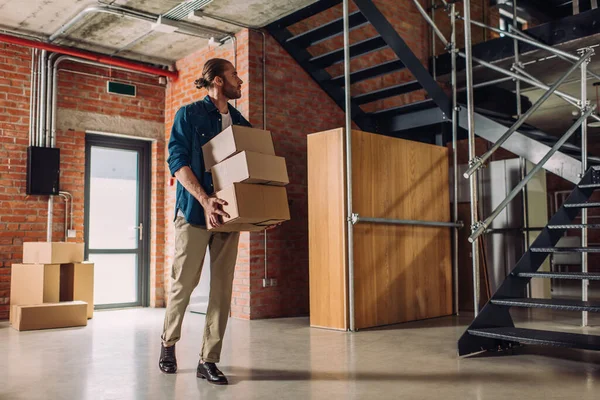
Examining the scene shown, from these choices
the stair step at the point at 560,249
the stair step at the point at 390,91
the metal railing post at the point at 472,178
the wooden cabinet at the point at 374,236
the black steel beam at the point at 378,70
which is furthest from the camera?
the stair step at the point at 390,91

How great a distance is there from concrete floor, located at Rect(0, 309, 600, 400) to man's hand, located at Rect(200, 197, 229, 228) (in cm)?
83

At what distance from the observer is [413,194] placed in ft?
18.1

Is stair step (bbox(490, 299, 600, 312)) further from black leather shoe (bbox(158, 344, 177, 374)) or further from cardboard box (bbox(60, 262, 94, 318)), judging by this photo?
cardboard box (bbox(60, 262, 94, 318))

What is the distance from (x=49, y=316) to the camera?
16.9 feet

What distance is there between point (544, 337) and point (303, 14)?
3994 mm

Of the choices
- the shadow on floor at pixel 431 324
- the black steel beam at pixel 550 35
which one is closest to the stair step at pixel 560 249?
the shadow on floor at pixel 431 324

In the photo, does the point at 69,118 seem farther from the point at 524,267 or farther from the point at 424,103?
the point at 524,267

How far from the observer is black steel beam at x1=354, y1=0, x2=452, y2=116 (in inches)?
207

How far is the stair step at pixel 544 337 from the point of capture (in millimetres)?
3143

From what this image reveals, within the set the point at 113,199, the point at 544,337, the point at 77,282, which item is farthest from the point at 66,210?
the point at 544,337

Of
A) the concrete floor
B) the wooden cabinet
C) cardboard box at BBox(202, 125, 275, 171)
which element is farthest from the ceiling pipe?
cardboard box at BBox(202, 125, 275, 171)

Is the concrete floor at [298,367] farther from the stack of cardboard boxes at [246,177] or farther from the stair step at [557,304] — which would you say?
the stack of cardboard boxes at [246,177]

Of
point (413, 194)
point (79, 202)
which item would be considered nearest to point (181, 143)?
point (413, 194)

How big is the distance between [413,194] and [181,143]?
9.87ft
